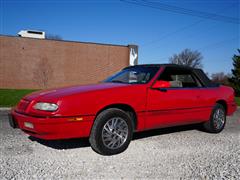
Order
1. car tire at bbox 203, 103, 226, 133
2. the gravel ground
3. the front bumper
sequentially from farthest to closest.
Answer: car tire at bbox 203, 103, 226, 133 < the front bumper < the gravel ground

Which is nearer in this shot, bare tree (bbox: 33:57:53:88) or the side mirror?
the side mirror

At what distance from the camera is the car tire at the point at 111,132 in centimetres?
382

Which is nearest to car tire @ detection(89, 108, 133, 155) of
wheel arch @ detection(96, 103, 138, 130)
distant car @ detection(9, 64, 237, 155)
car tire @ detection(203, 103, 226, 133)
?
distant car @ detection(9, 64, 237, 155)

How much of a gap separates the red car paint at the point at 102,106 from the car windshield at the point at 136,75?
0.14m

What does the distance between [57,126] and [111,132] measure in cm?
87

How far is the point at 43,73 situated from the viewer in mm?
27188

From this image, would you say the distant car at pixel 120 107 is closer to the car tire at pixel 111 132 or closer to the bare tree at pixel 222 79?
the car tire at pixel 111 132

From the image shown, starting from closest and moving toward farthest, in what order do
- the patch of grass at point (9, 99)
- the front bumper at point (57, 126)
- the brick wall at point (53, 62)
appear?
the front bumper at point (57, 126) → the patch of grass at point (9, 99) → the brick wall at point (53, 62)

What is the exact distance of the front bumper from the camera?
352cm

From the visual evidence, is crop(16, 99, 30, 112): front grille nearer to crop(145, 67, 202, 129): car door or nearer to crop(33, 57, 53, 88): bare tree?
crop(145, 67, 202, 129): car door

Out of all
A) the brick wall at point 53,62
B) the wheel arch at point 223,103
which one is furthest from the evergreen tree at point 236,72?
the wheel arch at point 223,103

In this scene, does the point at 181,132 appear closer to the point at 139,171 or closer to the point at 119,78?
the point at 119,78

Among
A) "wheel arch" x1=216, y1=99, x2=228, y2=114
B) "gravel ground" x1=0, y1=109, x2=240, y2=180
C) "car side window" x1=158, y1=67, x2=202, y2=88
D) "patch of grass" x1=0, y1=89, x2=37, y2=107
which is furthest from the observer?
"patch of grass" x1=0, y1=89, x2=37, y2=107

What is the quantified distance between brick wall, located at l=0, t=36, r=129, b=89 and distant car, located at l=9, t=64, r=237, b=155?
921 inches
